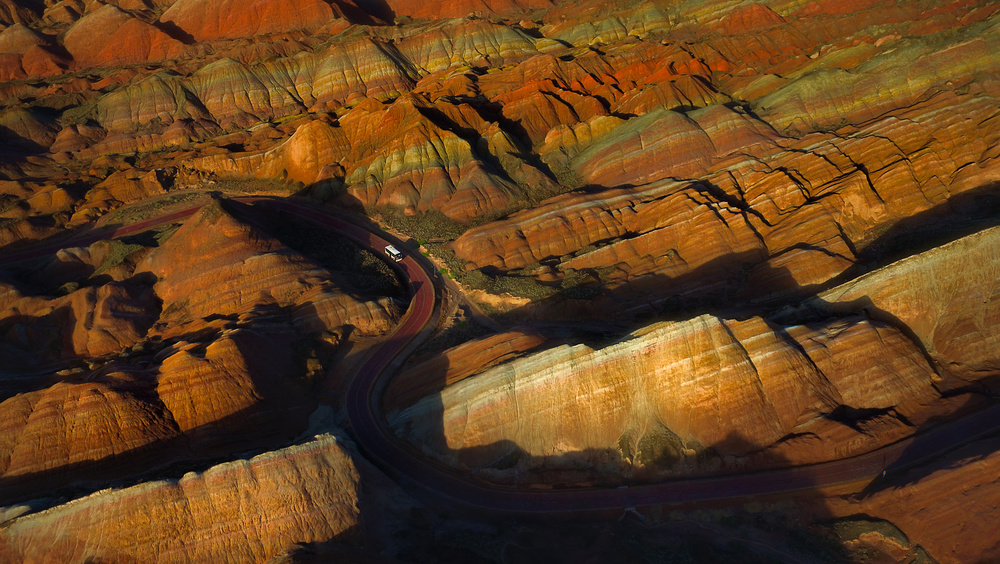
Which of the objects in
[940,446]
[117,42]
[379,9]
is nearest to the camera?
[940,446]

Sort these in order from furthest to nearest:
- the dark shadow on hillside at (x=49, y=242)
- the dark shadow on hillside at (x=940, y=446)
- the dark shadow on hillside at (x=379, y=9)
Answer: the dark shadow on hillside at (x=379, y=9), the dark shadow on hillside at (x=49, y=242), the dark shadow on hillside at (x=940, y=446)

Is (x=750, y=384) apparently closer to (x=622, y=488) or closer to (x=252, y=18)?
(x=622, y=488)

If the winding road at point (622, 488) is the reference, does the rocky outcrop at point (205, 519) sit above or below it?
above

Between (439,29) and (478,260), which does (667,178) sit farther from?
(439,29)

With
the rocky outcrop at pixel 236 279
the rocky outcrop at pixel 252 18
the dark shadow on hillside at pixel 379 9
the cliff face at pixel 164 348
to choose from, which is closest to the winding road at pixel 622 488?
the cliff face at pixel 164 348

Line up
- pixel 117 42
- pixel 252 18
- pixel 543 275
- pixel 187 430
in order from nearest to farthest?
pixel 187 430 → pixel 543 275 → pixel 117 42 → pixel 252 18

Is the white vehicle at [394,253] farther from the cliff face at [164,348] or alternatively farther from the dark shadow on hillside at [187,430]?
the dark shadow on hillside at [187,430]

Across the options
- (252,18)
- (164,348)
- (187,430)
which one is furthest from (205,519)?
(252,18)

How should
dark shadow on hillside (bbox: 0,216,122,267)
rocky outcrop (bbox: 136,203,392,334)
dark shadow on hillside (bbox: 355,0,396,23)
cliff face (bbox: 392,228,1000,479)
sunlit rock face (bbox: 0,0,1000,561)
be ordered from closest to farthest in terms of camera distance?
1. sunlit rock face (bbox: 0,0,1000,561)
2. cliff face (bbox: 392,228,1000,479)
3. rocky outcrop (bbox: 136,203,392,334)
4. dark shadow on hillside (bbox: 0,216,122,267)
5. dark shadow on hillside (bbox: 355,0,396,23)

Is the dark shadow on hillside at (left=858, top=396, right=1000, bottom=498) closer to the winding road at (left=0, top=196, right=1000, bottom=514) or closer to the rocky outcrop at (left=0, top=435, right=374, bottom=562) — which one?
the winding road at (left=0, top=196, right=1000, bottom=514)

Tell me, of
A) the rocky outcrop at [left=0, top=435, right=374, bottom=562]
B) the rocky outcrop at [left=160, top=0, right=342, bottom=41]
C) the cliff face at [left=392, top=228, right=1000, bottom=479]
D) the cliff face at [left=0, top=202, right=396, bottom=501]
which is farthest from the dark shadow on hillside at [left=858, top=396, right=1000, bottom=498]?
the rocky outcrop at [left=160, top=0, right=342, bottom=41]
